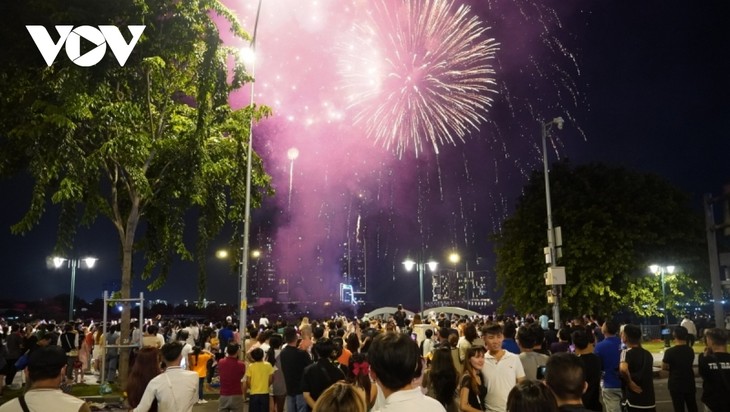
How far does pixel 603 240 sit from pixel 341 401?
29.1 meters

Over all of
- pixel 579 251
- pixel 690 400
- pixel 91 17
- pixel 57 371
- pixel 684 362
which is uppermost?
pixel 91 17

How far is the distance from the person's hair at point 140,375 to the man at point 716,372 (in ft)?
22.9

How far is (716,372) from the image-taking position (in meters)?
7.88

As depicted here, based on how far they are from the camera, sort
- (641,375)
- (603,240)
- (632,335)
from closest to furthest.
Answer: (641,375) < (632,335) < (603,240)

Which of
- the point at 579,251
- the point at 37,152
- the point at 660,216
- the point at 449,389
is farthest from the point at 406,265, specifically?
the point at 449,389

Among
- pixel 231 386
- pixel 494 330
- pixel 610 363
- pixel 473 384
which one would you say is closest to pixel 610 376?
pixel 610 363

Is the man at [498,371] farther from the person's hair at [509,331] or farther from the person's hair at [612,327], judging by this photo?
the person's hair at [612,327]

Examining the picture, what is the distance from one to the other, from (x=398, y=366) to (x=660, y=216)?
31833 millimetres

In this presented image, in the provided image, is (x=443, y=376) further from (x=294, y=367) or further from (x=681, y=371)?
(x=681, y=371)

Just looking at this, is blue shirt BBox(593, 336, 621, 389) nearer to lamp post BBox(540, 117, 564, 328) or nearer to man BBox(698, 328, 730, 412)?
man BBox(698, 328, 730, 412)

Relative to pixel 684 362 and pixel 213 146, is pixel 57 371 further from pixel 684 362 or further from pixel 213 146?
pixel 213 146

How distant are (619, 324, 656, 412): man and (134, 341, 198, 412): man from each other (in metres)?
5.68

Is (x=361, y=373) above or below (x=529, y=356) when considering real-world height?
below

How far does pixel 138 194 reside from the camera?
17.7 meters
